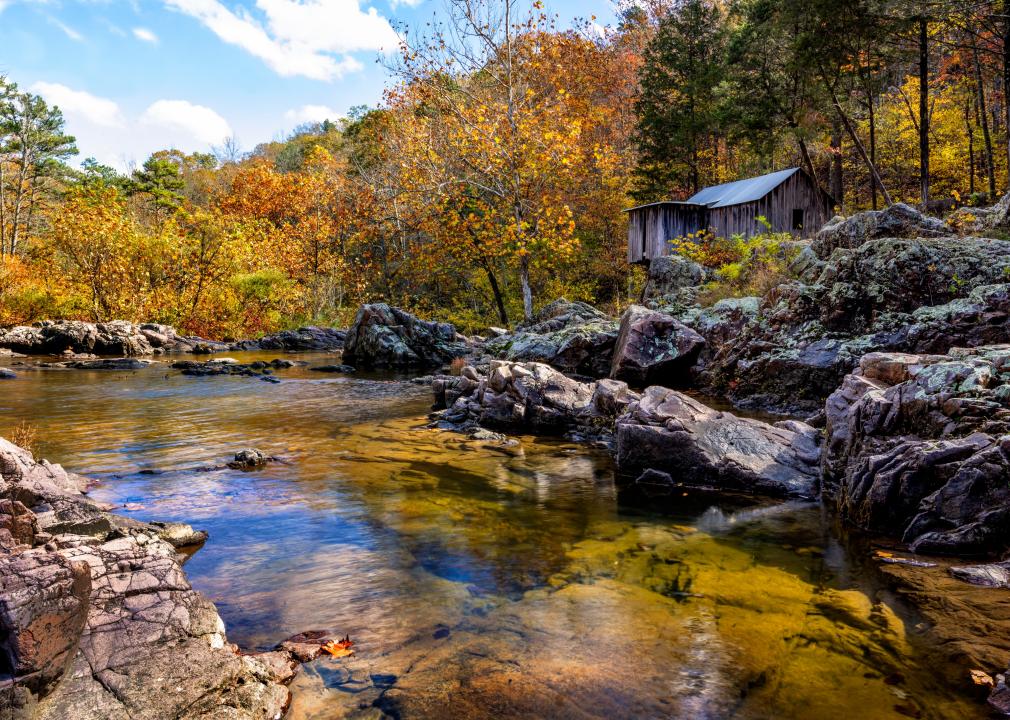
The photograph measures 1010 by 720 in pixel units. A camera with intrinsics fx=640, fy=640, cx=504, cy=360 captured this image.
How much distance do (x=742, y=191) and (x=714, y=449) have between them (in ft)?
77.3

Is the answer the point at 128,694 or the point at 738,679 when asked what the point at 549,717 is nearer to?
the point at 738,679

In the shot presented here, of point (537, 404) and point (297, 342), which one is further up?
point (297, 342)

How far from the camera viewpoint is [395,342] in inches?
846

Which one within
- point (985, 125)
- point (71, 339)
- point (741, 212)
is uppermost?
point (985, 125)

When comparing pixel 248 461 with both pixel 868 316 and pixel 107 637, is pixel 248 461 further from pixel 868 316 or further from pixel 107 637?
pixel 868 316

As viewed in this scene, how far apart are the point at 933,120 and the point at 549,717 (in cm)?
3521

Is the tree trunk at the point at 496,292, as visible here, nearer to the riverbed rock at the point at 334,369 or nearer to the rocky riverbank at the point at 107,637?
the riverbed rock at the point at 334,369

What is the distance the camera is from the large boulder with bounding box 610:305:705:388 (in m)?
13.4

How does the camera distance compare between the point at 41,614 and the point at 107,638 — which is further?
the point at 107,638

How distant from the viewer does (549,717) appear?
3.01 metres

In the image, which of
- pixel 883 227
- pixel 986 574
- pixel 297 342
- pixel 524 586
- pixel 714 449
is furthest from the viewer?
pixel 297 342

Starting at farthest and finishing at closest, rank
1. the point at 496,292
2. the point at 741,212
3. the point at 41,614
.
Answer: the point at 496,292
the point at 741,212
the point at 41,614

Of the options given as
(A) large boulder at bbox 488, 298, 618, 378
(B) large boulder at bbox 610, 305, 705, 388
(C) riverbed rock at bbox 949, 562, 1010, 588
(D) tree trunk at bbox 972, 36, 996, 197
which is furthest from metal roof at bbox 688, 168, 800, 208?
(C) riverbed rock at bbox 949, 562, 1010, 588

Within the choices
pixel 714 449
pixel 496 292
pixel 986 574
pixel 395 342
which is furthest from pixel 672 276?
pixel 986 574
